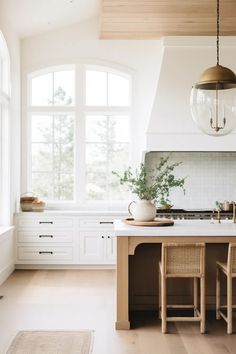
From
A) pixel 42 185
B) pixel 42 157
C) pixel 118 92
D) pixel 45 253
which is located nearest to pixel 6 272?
pixel 45 253

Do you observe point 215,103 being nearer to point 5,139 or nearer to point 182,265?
point 182,265

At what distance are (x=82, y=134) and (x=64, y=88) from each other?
29.4 inches

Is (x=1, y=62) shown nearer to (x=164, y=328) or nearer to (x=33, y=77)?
(x=33, y=77)

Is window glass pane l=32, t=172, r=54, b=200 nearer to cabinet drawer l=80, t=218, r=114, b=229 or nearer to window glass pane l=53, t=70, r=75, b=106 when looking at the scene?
cabinet drawer l=80, t=218, r=114, b=229

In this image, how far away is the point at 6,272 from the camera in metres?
6.65

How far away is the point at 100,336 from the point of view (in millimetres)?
4305

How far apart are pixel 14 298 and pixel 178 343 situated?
2.13 metres

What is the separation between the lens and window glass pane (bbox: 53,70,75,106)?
25.8 feet

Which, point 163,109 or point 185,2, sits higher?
point 185,2

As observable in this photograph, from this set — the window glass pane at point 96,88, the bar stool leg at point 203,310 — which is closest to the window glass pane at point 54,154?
the window glass pane at point 96,88

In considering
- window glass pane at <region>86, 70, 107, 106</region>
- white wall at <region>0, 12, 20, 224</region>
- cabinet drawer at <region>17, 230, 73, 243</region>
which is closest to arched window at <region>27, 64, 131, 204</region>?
window glass pane at <region>86, 70, 107, 106</region>

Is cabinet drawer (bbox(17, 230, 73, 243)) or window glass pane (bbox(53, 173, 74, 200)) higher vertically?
window glass pane (bbox(53, 173, 74, 200))

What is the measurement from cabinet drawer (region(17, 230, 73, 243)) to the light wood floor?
699mm

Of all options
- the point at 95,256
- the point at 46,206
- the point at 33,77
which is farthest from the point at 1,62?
the point at 95,256
